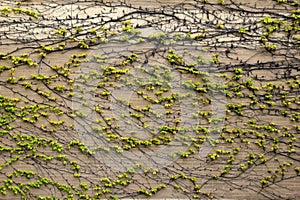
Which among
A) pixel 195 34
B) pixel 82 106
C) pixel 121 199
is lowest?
pixel 121 199

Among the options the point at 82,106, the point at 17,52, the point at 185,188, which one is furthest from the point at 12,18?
the point at 185,188

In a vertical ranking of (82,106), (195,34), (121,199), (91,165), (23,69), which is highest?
(195,34)

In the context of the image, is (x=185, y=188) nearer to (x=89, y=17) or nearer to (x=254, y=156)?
(x=254, y=156)

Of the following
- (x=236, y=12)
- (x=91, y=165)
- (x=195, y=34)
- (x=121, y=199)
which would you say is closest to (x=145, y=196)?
(x=121, y=199)

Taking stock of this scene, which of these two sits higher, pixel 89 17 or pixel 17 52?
pixel 89 17

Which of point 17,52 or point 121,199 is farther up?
point 17,52

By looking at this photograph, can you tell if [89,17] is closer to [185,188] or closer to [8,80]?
[8,80]
